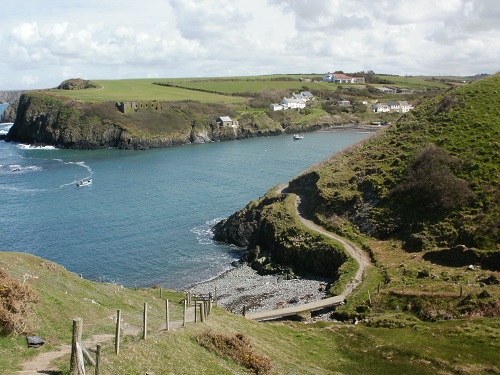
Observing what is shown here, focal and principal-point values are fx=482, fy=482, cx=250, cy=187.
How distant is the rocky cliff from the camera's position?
154375 mm

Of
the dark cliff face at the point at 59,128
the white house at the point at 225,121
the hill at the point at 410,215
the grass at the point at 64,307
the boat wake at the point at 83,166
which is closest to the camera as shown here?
the grass at the point at 64,307

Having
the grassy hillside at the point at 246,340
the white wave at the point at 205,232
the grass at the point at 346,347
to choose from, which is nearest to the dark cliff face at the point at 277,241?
the white wave at the point at 205,232

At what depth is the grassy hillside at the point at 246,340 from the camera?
59.5 ft

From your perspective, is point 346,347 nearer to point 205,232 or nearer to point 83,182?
point 205,232

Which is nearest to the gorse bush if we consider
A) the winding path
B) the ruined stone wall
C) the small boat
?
the winding path

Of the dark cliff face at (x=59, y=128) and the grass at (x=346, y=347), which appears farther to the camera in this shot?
the dark cliff face at (x=59, y=128)

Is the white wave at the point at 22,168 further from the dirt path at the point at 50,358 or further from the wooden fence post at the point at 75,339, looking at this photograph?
the wooden fence post at the point at 75,339

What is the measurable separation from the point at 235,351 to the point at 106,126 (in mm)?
145421

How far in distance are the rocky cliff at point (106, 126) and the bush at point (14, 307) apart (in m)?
135

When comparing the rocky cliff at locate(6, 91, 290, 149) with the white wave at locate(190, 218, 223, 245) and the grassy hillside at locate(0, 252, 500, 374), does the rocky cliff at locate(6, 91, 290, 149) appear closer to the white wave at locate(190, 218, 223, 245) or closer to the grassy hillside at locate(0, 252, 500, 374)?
the white wave at locate(190, 218, 223, 245)

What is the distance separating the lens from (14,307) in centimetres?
1881

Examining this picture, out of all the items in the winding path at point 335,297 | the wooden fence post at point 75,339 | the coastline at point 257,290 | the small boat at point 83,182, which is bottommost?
the coastline at point 257,290

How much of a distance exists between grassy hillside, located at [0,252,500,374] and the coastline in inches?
301

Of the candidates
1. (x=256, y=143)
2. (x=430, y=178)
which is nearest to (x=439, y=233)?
(x=430, y=178)
